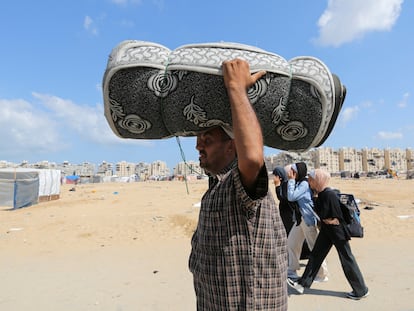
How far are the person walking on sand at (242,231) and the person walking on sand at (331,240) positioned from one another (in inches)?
117

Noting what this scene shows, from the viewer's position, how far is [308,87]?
5.63 ft

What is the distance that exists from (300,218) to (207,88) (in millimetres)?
4138

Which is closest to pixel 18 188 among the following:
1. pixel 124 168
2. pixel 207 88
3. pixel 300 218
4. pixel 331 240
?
pixel 300 218

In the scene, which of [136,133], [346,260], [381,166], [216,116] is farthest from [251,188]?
[381,166]

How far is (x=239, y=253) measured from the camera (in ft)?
5.24

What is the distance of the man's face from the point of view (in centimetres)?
184

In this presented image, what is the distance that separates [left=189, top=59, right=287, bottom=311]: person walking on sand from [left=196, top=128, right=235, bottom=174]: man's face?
10 cm

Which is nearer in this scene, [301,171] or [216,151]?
[216,151]

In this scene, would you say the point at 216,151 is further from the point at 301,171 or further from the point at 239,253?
the point at 301,171

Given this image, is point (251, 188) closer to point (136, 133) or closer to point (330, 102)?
point (330, 102)

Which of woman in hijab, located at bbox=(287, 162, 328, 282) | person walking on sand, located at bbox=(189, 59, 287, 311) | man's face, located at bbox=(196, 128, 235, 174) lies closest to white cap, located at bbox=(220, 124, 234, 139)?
man's face, located at bbox=(196, 128, 235, 174)

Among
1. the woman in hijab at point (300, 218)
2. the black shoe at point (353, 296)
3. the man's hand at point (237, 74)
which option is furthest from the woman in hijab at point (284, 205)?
the man's hand at point (237, 74)

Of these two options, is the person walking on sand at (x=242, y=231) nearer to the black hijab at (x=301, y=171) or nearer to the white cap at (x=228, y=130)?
the white cap at (x=228, y=130)

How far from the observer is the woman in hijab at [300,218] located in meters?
4.94
